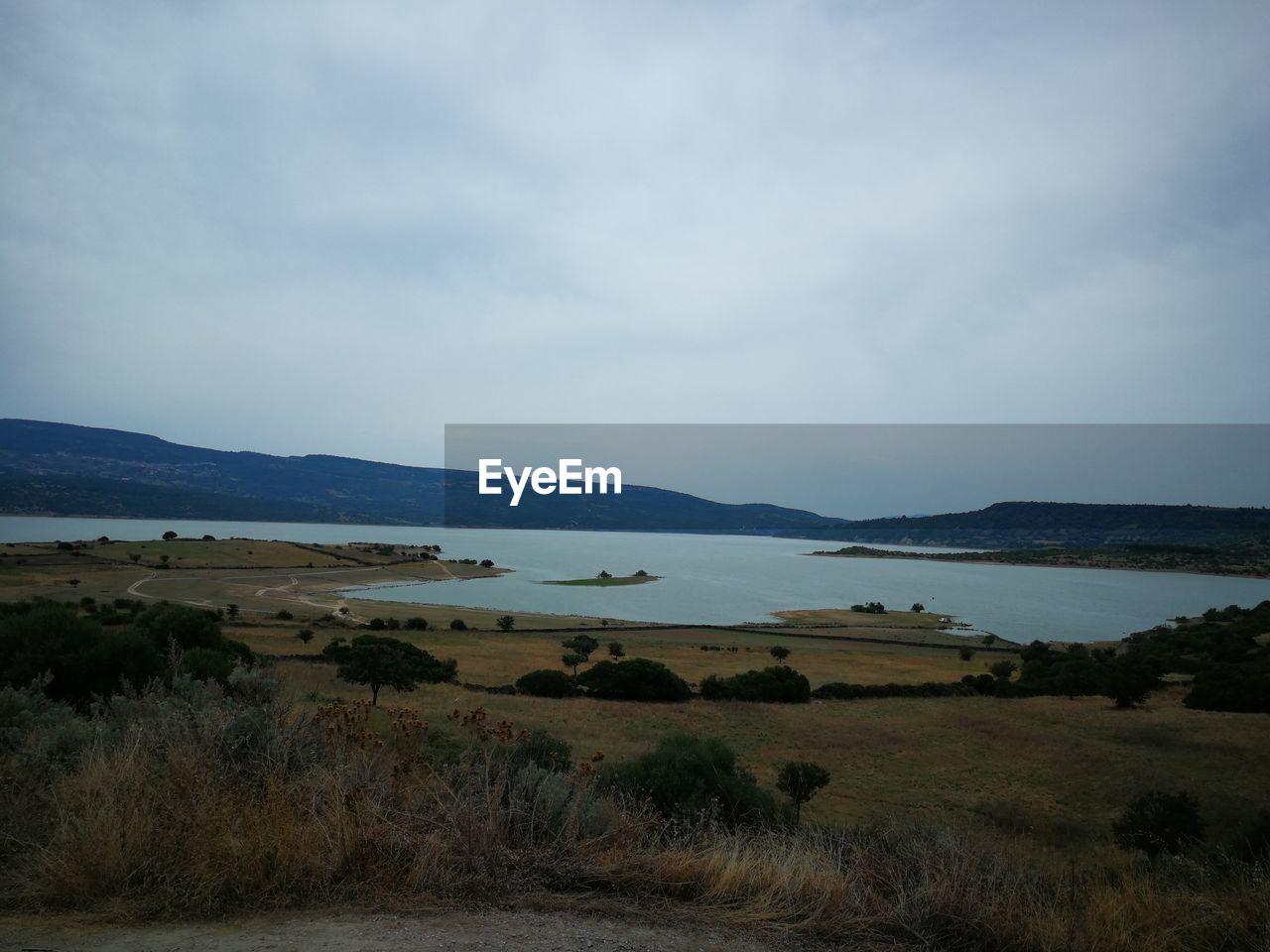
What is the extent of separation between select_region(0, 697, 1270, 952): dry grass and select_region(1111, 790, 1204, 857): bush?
9854 millimetres

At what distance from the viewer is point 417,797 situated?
4.70m

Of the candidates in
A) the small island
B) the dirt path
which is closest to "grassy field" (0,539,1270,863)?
the dirt path

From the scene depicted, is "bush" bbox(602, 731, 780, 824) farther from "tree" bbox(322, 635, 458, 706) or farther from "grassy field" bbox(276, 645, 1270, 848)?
"tree" bbox(322, 635, 458, 706)

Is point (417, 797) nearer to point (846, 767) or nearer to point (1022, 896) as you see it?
point (1022, 896)

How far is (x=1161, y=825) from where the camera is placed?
12.7 m

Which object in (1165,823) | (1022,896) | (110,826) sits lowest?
(1165,823)

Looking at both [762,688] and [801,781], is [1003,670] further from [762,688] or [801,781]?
[801,781]

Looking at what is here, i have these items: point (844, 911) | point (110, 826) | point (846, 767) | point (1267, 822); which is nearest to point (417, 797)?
point (110, 826)

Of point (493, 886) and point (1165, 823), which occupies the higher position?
point (493, 886)

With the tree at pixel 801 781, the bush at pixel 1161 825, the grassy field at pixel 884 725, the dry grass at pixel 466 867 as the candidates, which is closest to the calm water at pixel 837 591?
the grassy field at pixel 884 725

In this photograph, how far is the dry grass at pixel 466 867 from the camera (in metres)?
3.62

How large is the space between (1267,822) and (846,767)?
8.81m

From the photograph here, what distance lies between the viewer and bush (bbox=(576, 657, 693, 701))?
99.0 ft

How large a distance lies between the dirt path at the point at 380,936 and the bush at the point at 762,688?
91.8 ft
